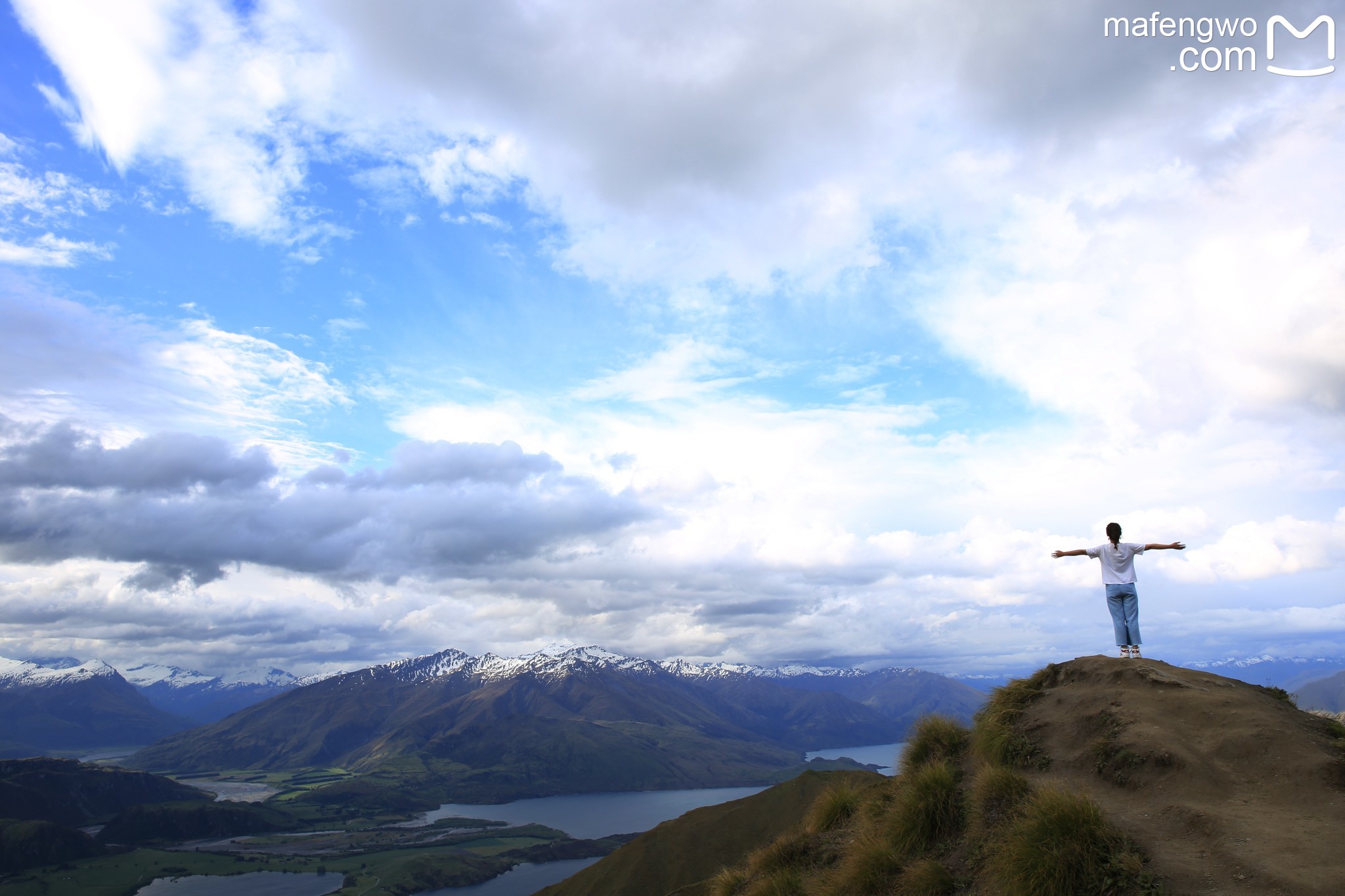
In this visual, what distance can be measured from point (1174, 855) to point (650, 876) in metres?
84.8

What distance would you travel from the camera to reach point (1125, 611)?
17062 millimetres

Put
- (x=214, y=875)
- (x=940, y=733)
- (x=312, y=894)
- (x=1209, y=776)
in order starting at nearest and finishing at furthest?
(x=1209, y=776)
(x=940, y=733)
(x=312, y=894)
(x=214, y=875)

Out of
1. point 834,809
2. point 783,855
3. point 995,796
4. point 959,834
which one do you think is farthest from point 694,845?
point 995,796

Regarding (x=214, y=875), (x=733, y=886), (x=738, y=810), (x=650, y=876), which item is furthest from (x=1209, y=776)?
(x=214, y=875)

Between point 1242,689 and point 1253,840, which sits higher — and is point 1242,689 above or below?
above

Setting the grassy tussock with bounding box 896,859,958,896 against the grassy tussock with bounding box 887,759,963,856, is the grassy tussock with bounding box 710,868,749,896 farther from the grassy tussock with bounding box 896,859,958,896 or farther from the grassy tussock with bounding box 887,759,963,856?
the grassy tussock with bounding box 896,859,958,896

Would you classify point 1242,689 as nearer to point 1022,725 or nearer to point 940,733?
point 1022,725

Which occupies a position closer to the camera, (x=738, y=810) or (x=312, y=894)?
(x=738, y=810)

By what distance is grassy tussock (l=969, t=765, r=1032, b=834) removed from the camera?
12.5 meters

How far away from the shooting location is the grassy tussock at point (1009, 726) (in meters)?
14.6

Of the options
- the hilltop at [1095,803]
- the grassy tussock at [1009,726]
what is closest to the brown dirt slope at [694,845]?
the grassy tussock at [1009,726]

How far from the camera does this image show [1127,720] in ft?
45.0

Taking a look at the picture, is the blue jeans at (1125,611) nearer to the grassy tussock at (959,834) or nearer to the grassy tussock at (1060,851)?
the grassy tussock at (959,834)

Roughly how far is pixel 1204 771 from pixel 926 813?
4656mm
